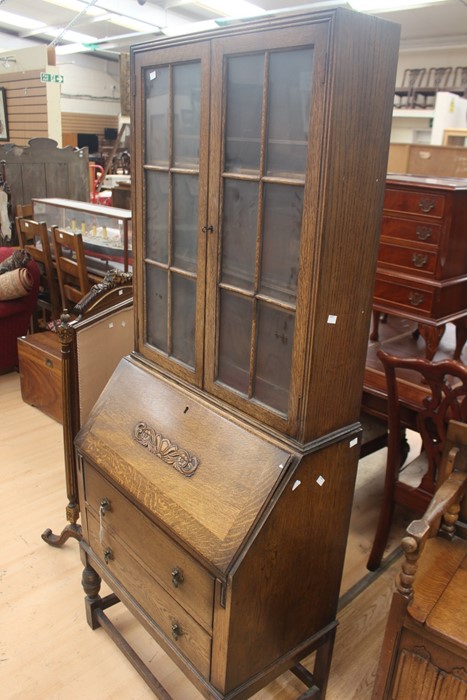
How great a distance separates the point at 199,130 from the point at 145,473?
3.00ft

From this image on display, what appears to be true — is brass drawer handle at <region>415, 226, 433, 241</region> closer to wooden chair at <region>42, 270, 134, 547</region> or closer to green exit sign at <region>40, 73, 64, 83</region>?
wooden chair at <region>42, 270, 134, 547</region>

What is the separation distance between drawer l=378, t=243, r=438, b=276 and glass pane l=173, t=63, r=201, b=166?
1.39 metres

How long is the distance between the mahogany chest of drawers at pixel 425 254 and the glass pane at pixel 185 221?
4.34ft

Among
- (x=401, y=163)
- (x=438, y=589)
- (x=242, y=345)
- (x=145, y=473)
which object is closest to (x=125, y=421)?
(x=145, y=473)

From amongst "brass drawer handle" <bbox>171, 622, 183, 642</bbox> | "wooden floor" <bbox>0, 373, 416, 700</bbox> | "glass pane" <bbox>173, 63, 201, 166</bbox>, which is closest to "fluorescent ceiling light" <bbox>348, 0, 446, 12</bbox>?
"wooden floor" <bbox>0, 373, 416, 700</bbox>

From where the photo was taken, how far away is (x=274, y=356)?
1.38 meters

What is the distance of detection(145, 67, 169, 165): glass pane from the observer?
1.51m

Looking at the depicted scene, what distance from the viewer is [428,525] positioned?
1282 millimetres

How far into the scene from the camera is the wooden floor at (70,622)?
5.84 ft

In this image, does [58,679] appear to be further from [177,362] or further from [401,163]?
[401,163]

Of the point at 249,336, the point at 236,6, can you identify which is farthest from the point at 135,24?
the point at 249,336

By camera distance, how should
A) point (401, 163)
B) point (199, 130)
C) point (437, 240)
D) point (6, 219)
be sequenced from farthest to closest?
1. point (6, 219)
2. point (401, 163)
3. point (437, 240)
4. point (199, 130)

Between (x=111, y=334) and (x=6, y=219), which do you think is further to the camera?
(x=6, y=219)

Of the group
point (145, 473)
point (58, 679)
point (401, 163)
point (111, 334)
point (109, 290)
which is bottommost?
point (58, 679)
